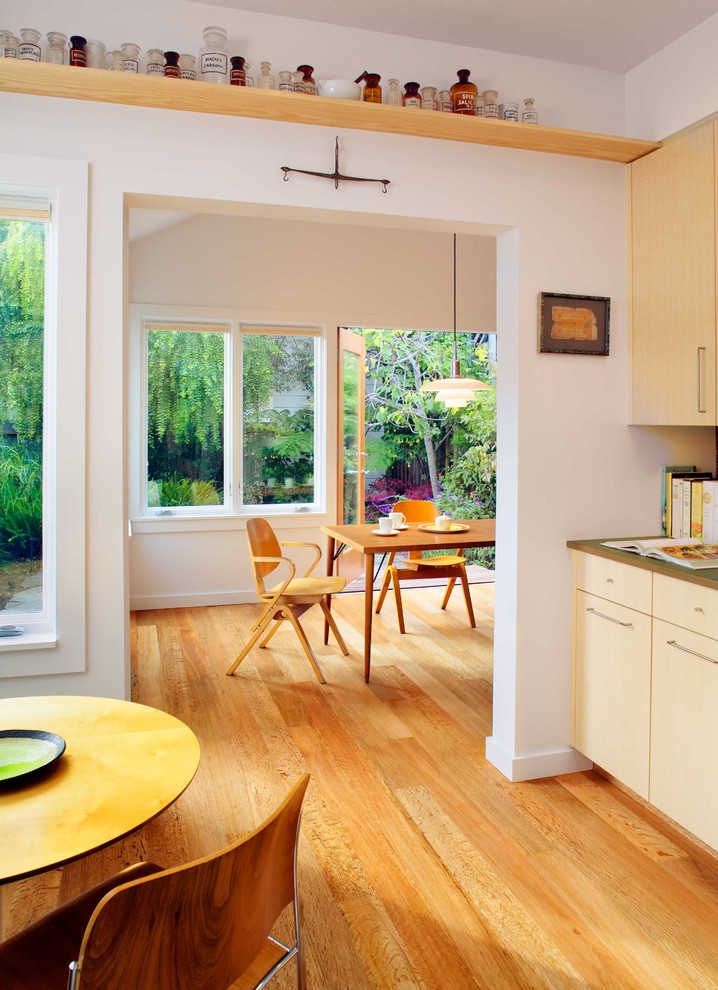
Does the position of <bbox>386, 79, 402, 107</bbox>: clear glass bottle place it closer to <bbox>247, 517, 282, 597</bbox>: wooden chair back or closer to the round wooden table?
the round wooden table

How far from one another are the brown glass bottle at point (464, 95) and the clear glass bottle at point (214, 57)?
832 mm

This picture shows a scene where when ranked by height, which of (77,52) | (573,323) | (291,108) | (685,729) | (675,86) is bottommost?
(685,729)

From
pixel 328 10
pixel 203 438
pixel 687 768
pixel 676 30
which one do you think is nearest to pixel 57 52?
pixel 328 10

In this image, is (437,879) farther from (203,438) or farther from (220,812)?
(203,438)

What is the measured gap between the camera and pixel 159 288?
5.62 meters

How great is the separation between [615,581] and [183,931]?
206 cm

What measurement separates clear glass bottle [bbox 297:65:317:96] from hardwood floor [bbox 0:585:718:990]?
8.34 feet

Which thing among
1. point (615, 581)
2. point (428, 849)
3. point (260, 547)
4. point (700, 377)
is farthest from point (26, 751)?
point (260, 547)

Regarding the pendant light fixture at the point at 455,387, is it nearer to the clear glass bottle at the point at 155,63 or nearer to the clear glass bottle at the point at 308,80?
the clear glass bottle at the point at 308,80

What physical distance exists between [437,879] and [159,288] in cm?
466

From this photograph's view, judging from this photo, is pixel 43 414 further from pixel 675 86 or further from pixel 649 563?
pixel 675 86

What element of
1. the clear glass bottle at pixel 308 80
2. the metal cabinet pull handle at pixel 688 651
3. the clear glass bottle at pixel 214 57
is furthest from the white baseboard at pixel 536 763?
the clear glass bottle at pixel 214 57

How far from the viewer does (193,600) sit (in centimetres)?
585

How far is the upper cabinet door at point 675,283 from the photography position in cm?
261
